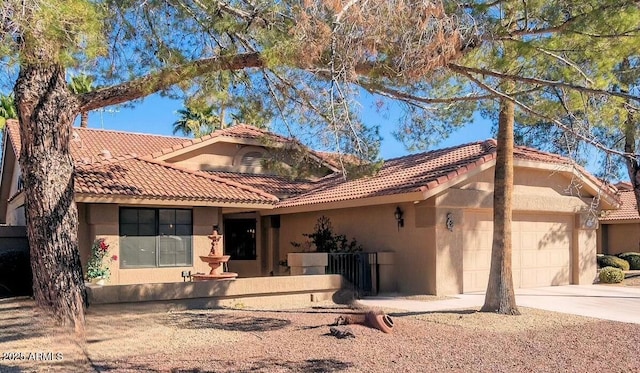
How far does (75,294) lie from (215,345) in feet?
9.31

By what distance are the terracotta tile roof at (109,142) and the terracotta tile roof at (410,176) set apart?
20.4 feet

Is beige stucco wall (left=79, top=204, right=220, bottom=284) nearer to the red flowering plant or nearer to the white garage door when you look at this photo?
the red flowering plant

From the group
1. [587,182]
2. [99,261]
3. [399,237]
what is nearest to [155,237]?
[99,261]

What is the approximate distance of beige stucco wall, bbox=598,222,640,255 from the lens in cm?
3118

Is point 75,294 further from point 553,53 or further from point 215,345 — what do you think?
point 553,53

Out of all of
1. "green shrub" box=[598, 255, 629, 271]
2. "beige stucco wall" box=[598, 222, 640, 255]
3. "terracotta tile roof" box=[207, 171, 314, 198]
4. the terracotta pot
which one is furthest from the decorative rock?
"beige stucco wall" box=[598, 222, 640, 255]

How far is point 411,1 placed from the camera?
343 inches

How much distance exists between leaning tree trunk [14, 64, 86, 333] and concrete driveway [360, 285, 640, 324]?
673 cm

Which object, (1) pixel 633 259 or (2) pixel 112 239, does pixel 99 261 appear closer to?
(2) pixel 112 239

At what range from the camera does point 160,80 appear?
10.3 meters

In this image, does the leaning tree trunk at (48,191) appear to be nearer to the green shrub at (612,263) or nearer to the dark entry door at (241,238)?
the dark entry door at (241,238)

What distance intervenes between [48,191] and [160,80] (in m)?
2.59

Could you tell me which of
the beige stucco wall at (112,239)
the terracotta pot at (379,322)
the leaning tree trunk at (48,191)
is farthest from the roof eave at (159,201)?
the terracotta pot at (379,322)

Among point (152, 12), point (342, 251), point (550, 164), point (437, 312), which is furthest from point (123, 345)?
point (550, 164)
